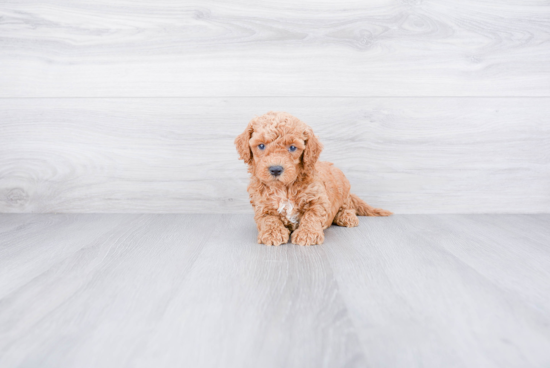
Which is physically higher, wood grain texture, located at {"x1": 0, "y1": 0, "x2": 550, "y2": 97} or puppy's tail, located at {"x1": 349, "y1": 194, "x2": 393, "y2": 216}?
wood grain texture, located at {"x1": 0, "y1": 0, "x2": 550, "y2": 97}

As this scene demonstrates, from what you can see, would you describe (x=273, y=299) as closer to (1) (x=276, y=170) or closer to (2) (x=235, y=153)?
(1) (x=276, y=170)

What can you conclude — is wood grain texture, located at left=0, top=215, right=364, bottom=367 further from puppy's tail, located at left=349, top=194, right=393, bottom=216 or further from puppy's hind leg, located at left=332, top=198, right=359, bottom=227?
puppy's tail, located at left=349, top=194, right=393, bottom=216

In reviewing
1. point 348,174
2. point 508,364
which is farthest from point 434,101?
point 508,364

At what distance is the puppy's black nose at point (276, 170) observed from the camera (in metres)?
1.31

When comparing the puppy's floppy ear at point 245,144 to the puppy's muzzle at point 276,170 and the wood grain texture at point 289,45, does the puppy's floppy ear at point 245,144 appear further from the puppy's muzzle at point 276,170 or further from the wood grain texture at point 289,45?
the wood grain texture at point 289,45

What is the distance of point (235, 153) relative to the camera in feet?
6.12

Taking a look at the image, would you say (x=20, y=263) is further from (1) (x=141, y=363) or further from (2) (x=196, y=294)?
(1) (x=141, y=363)

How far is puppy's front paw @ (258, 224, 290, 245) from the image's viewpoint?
135 centimetres

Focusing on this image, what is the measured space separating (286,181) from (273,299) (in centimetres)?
51

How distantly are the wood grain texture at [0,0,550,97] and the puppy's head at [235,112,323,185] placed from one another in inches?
21.1

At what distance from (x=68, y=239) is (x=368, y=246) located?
1.13 meters

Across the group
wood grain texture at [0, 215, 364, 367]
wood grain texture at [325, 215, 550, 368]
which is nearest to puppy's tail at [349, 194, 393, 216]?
wood grain texture at [325, 215, 550, 368]

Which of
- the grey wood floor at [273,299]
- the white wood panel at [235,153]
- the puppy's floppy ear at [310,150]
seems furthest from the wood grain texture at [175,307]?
the white wood panel at [235,153]

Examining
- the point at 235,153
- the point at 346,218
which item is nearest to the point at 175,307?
the point at 346,218
